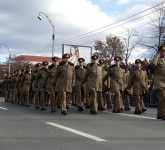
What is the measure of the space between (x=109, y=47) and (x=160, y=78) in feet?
227

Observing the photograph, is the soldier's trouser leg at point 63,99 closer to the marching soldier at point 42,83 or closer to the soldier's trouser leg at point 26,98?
the marching soldier at point 42,83

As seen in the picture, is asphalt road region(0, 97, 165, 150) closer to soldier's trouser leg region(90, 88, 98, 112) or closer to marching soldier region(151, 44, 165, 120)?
marching soldier region(151, 44, 165, 120)

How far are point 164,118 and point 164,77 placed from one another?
1.17m

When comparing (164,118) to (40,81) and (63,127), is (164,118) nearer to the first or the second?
(63,127)

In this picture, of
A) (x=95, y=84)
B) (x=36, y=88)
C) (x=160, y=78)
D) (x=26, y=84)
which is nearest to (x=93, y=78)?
(x=95, y=84)

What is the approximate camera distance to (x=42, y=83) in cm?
1984

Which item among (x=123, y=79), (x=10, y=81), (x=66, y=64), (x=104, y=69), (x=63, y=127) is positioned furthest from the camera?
(x=10, y=81)

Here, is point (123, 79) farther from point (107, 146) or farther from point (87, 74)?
point (107, 146)

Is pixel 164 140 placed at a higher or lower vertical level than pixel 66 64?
lower

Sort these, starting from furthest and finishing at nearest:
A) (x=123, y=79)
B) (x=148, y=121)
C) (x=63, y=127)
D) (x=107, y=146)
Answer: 1. (x=123, y=79)
2. (x=148, y=121)
3. (x=63, y=127)
4. (x=107, y=146)

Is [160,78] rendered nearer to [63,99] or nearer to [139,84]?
[139,84]

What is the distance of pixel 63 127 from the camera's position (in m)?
11.7

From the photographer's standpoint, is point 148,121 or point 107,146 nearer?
point 107,146

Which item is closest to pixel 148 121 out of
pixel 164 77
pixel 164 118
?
pixel 164 118
